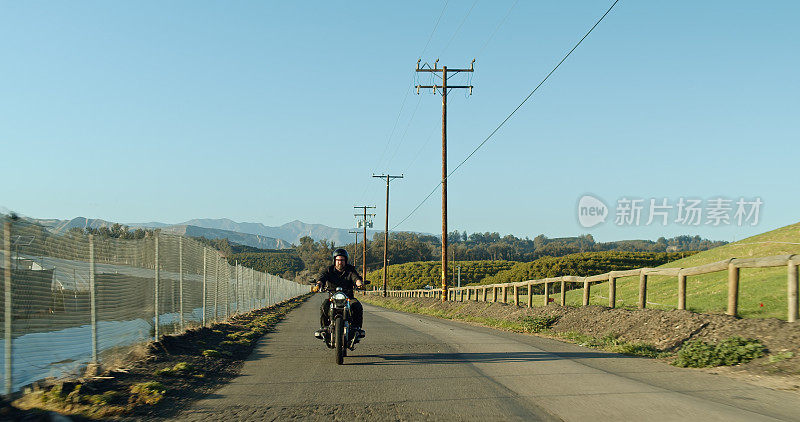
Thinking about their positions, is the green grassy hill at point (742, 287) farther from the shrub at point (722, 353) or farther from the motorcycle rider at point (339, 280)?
the motorcycle rider at point (339, 280)

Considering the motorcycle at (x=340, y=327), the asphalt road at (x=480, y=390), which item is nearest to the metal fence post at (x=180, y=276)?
the asphalt road at (x=480, y=390)

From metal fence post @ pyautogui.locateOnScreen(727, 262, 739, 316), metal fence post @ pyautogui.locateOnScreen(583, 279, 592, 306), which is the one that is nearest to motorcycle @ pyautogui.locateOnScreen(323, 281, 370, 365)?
metal fence post @ pyautogui.locateOnScreen(727, 262, 739, 316)

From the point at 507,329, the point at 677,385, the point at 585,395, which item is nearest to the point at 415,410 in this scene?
the point at 585,395

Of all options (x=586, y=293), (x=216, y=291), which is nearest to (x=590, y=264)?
(x=586, y=293)

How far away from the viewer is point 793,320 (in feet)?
32.4

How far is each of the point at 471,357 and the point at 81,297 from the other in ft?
19.1

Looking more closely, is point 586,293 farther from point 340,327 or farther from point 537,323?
point 340,327

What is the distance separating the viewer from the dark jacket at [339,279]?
34.4 ft

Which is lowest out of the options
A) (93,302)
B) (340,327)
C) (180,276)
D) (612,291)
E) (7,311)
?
(612,291)

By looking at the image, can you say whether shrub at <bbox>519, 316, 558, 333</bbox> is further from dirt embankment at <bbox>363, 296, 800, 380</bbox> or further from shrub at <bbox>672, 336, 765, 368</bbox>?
shrub at <bbox>672, 336, 765, 368</bbox>

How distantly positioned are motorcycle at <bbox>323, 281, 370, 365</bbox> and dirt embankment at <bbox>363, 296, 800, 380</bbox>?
18.2ft

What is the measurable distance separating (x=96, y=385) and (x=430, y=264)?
123 metres

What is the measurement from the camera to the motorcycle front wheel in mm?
9555

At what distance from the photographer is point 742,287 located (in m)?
24.2
